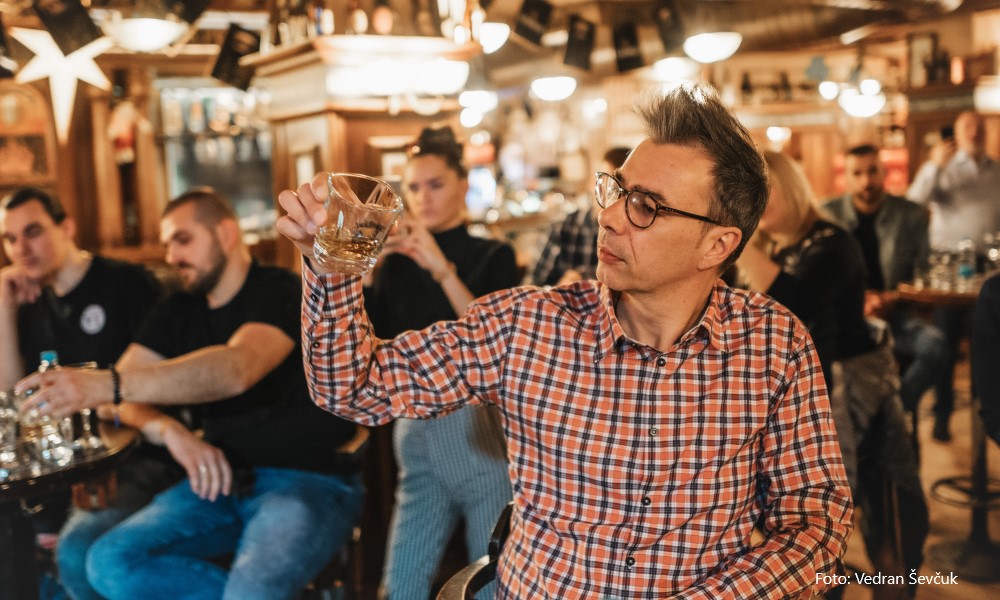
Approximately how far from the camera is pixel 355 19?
4.42 meters

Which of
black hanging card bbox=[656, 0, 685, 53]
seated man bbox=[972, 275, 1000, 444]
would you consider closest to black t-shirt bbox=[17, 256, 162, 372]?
seated man bbox=[972, 275, 1000, 444]

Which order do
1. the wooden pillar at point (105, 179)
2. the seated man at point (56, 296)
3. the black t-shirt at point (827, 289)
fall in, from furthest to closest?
1. the wooden pillar at point (105, 179)
2. the seated man at point (56, 296)
3. the black t-shirt at point (827, 289)

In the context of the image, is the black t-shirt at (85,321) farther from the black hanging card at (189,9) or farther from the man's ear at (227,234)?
the black hanging card at (189,9)

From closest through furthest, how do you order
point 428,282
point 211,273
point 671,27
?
point 211,273 → point 428,282 → point 671,27

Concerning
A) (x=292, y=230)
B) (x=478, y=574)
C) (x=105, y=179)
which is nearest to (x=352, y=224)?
(x=292, y=230)

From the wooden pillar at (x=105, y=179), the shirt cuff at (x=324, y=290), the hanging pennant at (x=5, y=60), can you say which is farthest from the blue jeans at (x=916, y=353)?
the wooden pillar at (x=105, y=179)

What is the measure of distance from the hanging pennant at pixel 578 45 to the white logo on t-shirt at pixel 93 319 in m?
3.18

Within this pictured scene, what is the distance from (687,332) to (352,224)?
63 centimetres

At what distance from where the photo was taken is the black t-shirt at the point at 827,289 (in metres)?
2.58

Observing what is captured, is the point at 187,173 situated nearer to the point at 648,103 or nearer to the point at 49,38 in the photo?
the point at 49,38

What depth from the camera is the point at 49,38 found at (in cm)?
383

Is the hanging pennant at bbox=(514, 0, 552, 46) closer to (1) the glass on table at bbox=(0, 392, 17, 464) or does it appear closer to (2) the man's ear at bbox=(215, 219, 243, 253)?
(2) the man's ear at bbox=(215, 219, 243, 253)

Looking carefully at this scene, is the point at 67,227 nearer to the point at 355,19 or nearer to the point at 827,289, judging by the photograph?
the point at 355,19

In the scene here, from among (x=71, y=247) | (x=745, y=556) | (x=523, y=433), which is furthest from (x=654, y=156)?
(x=71, y=247)
